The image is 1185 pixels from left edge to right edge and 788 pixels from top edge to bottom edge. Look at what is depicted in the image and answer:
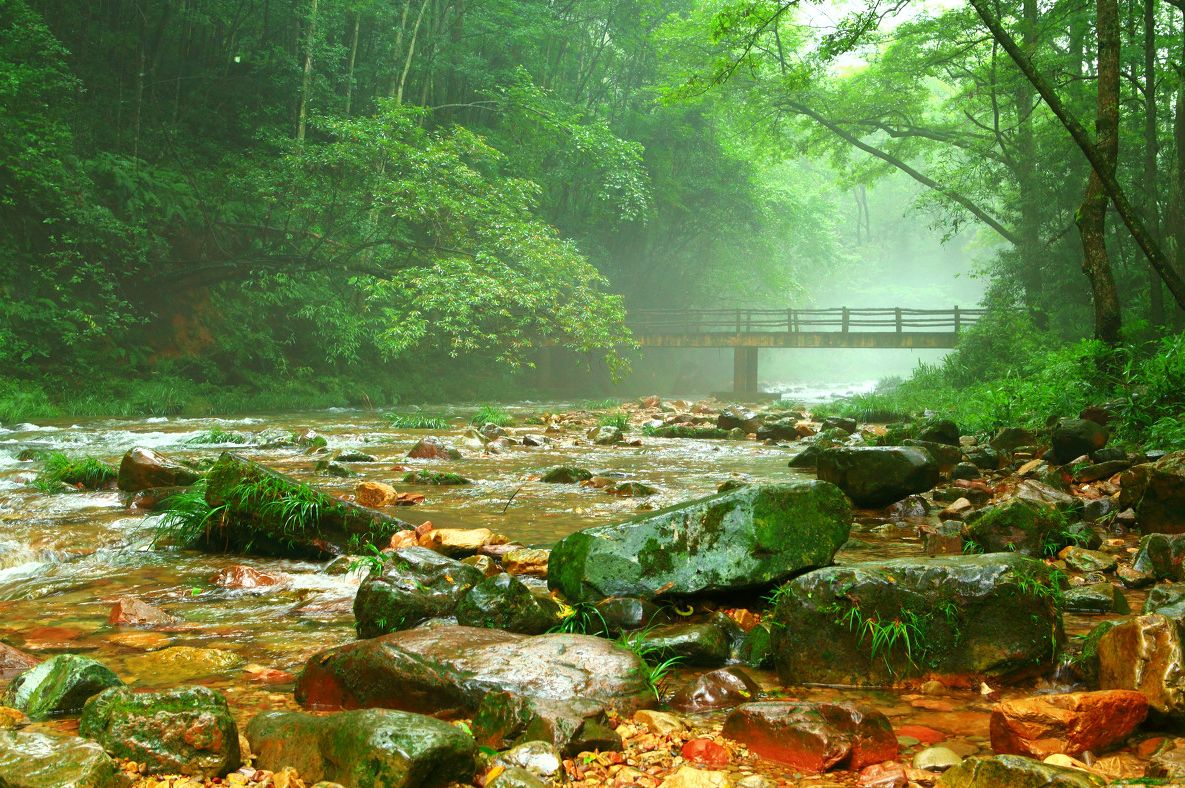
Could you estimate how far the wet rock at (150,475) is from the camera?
17.9 feet

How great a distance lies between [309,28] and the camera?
15836 mm

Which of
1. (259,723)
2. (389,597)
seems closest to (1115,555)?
(389,597)

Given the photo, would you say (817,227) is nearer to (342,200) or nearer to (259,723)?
(342,200)

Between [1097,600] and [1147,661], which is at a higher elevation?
[1147,661]

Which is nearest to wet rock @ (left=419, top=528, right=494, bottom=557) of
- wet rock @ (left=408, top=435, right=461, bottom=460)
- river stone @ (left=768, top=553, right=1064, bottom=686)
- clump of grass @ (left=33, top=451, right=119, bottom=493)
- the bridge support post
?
river stone @ (left=768, top=553, right=1064, bottom=686)

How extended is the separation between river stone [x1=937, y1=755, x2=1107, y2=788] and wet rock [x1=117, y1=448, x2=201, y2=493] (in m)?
5.37

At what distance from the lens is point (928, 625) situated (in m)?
2.38

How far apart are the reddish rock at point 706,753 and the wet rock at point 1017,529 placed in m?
2.39

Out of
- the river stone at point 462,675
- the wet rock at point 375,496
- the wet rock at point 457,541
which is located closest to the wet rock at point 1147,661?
the river stone at point 462,675

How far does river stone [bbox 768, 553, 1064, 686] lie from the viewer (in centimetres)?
234

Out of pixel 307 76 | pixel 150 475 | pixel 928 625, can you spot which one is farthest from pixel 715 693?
pixel 307 76

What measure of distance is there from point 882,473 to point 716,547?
255cm

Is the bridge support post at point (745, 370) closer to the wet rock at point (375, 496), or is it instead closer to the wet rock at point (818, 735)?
the wet rock at point (375, 496)

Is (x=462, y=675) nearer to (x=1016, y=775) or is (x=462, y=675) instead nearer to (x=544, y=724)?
(x=544, y=724)
